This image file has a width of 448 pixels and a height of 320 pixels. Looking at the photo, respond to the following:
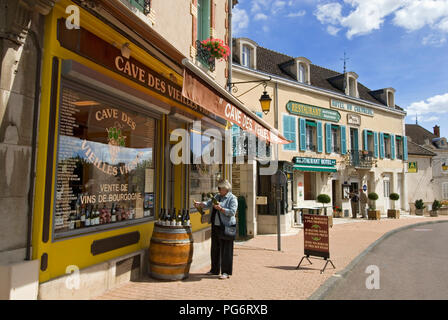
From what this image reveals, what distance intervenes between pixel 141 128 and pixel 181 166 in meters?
1.38

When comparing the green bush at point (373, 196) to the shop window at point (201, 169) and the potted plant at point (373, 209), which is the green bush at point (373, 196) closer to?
the potted plant at point (373, 209)

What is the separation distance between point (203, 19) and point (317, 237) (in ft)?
19.6

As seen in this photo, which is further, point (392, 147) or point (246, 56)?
point (392, 147)

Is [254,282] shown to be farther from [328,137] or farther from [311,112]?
[328,137]

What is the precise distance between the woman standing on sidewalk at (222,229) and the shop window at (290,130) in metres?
11.2

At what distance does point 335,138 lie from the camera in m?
19.7

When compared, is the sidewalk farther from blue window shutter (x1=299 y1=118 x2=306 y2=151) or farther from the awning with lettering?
blue window shutter (x1=299 y1=118 x2=306 y2=151)

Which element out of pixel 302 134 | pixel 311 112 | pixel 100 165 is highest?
pixel 311 112

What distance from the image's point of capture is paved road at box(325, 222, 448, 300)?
16.1ft

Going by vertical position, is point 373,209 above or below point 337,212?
above

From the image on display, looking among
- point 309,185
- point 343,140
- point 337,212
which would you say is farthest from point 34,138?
point 343,140

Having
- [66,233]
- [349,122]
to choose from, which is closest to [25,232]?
[66,233]

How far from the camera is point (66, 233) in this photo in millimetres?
3738
